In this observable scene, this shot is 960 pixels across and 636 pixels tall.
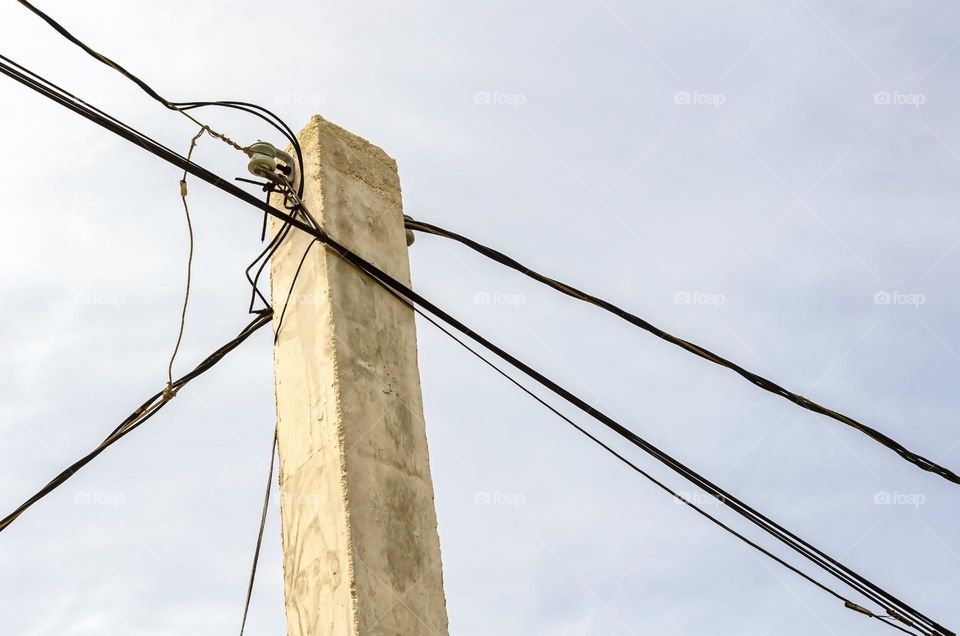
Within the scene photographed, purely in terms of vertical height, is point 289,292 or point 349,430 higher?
point 289,292

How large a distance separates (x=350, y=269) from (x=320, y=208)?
0.30 meters

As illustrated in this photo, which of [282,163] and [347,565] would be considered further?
[282,163]

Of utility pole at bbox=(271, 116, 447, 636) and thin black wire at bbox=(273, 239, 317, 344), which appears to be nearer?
utility pole at bbox=(271, 116, 447, 636)

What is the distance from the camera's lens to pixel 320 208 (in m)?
4.23

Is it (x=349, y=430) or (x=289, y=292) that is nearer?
(x=349, y=430)

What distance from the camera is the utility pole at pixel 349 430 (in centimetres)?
352

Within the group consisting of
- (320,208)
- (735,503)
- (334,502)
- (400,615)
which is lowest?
(400,615)

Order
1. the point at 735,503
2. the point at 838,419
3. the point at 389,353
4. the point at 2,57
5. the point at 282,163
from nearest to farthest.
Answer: the point at 2,57 → the point at 389,353 → the point at 282,163 → the point at 735,503 → the point at 838,419

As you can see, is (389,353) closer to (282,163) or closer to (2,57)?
(282,163)

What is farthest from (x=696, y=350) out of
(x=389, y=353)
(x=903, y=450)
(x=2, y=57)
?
(x=2, y=57)

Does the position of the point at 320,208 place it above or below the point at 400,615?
above

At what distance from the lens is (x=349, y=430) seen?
371 centimetres

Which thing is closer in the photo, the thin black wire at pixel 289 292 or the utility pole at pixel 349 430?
the utility pole at pixel 349 430

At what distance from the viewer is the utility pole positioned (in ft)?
11.6
